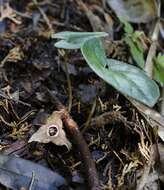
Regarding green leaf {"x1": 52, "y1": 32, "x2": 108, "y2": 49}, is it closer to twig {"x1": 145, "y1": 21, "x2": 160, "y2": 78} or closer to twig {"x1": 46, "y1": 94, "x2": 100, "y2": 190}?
twig {"x1": 46, "y1": 94, "x2": 100, "y2": 190}

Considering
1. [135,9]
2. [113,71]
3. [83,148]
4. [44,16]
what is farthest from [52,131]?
[135,9]

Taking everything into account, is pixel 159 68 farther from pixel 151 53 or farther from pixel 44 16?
pixel 44 16

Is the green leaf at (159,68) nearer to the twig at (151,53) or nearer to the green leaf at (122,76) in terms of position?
the twig at (151,53)

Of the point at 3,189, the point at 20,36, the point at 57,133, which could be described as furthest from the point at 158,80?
the point at 3,189

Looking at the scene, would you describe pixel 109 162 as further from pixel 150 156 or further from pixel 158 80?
pixel 158 80

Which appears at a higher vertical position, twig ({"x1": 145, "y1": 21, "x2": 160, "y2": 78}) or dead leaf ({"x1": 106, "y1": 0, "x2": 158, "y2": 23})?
dead leaf ({"x1": 106, "y1": 0, "x2": 158, "y2": 23})

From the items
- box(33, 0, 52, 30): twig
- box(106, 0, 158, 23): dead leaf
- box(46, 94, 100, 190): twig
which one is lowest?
box(46, 94, 100, 190): twig

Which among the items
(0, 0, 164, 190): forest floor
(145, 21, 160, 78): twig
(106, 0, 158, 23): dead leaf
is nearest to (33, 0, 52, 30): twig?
(0, 0, 164, 190): forest floor
